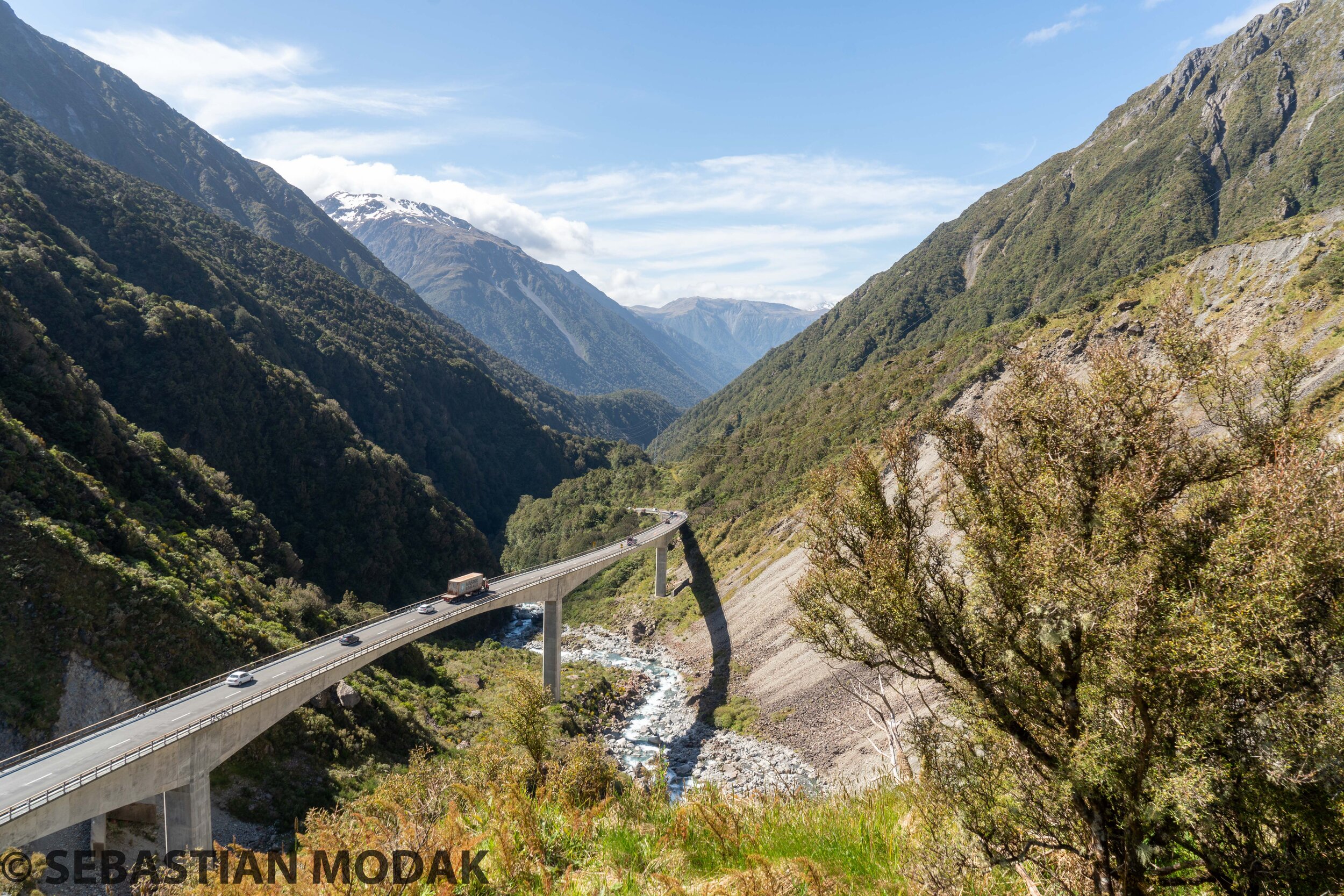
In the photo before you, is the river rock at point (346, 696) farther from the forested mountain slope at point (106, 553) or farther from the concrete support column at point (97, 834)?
the concrete support column at point (97, 834)

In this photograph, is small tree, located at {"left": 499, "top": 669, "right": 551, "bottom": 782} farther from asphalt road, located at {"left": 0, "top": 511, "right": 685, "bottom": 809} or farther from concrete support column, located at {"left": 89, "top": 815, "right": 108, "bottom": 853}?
concrete support column, located at {"left": 89, "top": 815, "right": 108, "bottom": 853}

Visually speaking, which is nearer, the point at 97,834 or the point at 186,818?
the point at 97,834

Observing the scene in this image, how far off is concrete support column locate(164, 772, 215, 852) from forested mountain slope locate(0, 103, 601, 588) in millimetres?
45291

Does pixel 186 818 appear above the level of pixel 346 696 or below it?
above

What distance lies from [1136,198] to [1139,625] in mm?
188588

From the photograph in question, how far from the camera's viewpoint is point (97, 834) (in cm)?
2072

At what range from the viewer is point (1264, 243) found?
4644 centimetres

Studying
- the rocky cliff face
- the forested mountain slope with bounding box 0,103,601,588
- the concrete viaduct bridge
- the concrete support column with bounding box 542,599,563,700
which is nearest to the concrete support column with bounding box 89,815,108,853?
the concrete viaduct bridge

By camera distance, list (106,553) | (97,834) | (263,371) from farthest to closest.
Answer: (263,371) < (106,553) < (97,834)

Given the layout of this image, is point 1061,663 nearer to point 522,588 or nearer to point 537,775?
point 537,775

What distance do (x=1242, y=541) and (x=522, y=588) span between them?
46.1m

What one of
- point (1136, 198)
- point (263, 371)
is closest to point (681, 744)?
point (263, 371)

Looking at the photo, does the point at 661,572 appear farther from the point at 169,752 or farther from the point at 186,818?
the point at 169,752

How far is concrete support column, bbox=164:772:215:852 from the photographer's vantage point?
21.9 metres
